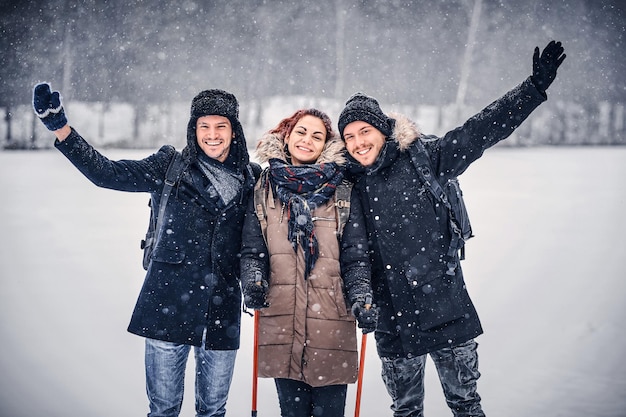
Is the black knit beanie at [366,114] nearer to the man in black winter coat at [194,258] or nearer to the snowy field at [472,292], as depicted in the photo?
the man in black winter coat at [194,258]

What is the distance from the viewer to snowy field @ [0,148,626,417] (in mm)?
3184

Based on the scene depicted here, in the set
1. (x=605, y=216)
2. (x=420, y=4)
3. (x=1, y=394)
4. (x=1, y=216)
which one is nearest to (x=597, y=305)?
(x=605, y=216)

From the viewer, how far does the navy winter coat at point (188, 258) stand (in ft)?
6.96

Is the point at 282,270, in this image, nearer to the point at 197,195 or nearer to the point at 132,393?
the point at 197,195

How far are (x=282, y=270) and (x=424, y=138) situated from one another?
855mm

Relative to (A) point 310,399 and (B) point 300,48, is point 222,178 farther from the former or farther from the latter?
(B) point 300,48

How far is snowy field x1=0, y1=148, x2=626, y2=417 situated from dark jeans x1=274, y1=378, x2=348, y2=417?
1079 mm

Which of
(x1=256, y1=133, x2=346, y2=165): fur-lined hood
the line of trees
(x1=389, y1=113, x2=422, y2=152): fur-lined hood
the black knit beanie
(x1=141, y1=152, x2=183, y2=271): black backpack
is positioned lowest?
(x1=141, y1=152, x2=183, y2=271): black backpack

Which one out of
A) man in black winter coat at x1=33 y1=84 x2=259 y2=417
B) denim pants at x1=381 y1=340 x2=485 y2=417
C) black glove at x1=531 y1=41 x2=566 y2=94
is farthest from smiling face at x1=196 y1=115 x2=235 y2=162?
black glove at x1=531 y1=41 x2=566 y2=94

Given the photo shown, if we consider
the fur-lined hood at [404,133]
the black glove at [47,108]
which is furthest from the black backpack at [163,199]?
the fur-lined hood at [404,133]

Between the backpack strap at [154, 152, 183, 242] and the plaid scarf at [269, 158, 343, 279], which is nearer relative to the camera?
the plaid scarf at [269, 158, 343, 279]

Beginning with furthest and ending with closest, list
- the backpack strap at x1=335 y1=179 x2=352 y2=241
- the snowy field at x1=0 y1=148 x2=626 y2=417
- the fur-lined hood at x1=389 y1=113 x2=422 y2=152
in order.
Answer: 1. the snowy field at x1=0 y1=148 x2=626 y2=417
2. the fur-lined hood at x1=389 y1=113 x2=422 y2=152
3. the backpack strap at x1=335 y1=179 x2=352 y2=241

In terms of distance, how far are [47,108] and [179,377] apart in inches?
46.6

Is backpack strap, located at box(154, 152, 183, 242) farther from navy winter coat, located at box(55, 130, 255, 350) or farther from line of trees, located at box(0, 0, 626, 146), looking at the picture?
line of trees, located at box(0, 0, 626, 146)
